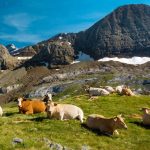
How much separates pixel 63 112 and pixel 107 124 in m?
4.25

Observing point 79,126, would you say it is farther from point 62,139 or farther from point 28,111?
point 28,111

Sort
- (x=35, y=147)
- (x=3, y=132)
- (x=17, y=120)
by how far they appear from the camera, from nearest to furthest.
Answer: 1. (x=35, y=147)
2. (x=3, y=132)
3. (x=17, y=120)

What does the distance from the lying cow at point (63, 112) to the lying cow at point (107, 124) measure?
218cm

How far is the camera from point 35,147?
24016 millimetres

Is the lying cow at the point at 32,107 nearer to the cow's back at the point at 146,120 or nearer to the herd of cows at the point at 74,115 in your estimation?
the herd of cows at the point at 74,115

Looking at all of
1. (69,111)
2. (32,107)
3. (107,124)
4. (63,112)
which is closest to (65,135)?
(107,124)

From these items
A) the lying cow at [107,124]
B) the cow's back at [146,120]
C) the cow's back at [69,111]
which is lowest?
the cow's back at [146,120]

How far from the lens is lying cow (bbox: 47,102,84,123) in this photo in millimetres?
32406

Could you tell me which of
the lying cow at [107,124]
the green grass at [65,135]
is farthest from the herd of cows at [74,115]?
the green grass at [65,135]

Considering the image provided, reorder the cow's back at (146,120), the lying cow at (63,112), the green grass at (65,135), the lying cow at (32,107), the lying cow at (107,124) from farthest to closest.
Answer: the lying cow at (32,107) → the cow's back at (146,120) → the lying cow at (63,112) → the lying cow at (107,124) → the green grass at (65,135)

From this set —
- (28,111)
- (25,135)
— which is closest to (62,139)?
(25,135)

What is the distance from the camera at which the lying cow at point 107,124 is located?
2967 centimetres

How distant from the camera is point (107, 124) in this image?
30.0 m

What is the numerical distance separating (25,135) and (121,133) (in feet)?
25.4
